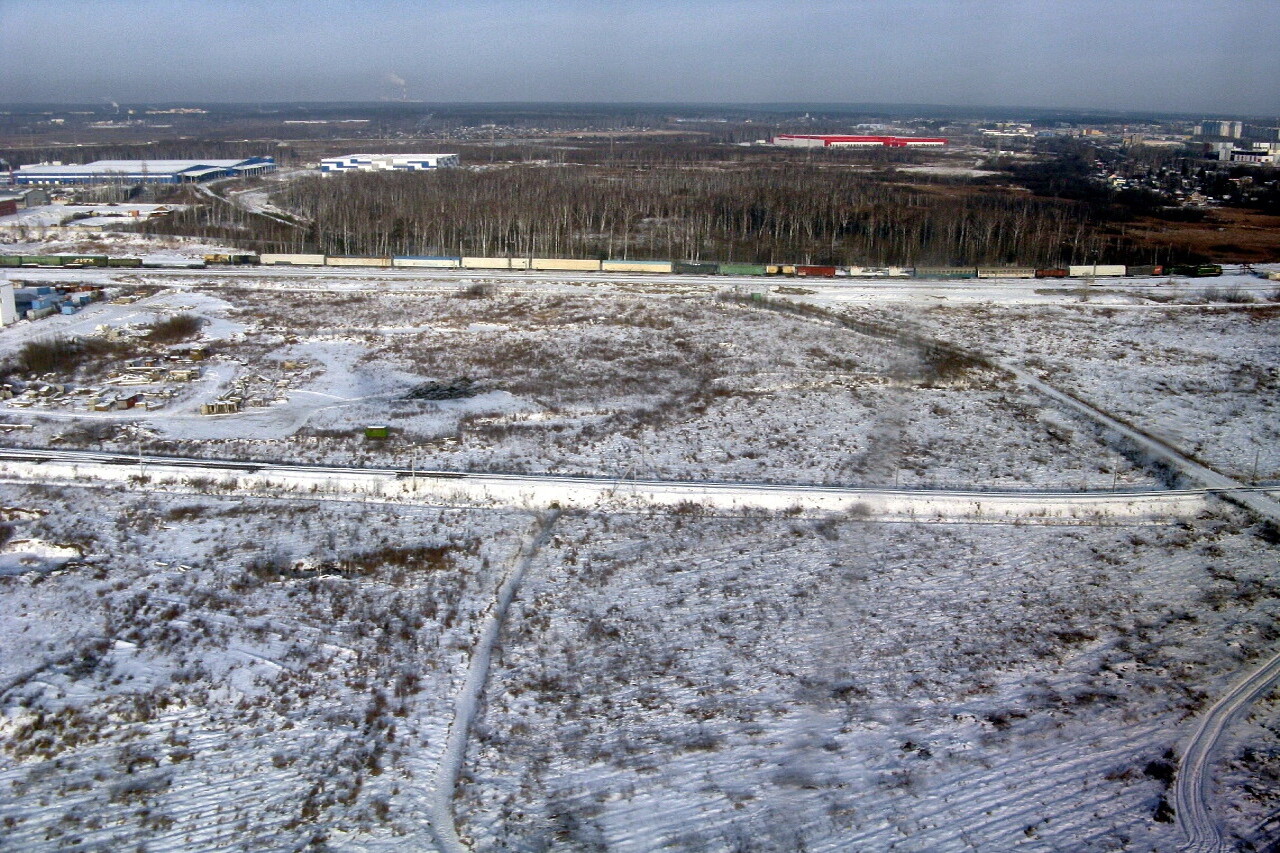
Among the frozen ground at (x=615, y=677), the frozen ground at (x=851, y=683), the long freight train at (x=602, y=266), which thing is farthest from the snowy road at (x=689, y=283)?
the frozen ground at (x=851, y=683)

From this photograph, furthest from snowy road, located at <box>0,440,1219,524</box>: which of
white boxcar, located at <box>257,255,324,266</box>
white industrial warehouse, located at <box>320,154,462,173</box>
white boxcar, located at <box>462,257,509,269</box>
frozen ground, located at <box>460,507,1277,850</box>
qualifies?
white industrial warehouse, located at <box>320,154,462,173</box>

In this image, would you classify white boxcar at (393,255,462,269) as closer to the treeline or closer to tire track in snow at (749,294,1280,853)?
the treeline

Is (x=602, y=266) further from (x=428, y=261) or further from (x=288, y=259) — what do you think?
(x=288, y=259)

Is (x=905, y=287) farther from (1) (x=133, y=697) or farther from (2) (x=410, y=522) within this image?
(1) (x=133, y=697)

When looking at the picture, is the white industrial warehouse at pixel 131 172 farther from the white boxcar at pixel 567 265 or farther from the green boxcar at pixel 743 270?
the green boxcar at pixel 743 270

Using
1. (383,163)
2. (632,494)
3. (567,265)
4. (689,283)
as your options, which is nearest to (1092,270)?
(689,283)

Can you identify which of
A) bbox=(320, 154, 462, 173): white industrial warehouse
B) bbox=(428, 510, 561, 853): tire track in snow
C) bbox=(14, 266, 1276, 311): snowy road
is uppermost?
bbox=(320, 154, 462, 173): white industrial warehouse
